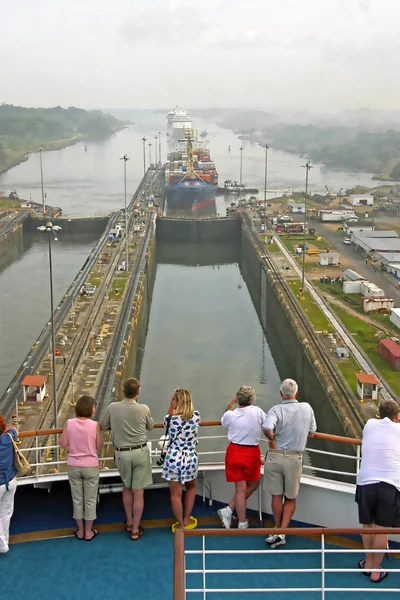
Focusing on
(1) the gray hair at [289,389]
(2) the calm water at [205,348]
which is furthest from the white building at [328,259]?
(1) the gray hair at [289,389]

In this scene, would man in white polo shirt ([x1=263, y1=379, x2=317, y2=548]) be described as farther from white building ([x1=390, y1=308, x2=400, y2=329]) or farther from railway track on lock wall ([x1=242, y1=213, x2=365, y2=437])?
white building ([x1=390, y1=308, x2=400, y2=329])

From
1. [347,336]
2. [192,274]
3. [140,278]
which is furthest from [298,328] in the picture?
[192,274]

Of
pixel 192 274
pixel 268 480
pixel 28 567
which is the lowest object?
pixel 192 274

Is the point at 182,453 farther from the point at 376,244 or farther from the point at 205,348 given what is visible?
the point at 376,244

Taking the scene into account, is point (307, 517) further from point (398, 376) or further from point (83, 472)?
point (398, 376)

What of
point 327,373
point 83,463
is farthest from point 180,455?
point 327,373

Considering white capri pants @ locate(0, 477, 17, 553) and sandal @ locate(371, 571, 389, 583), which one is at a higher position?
white capri pants @ locate(0, 477, 17, 553)

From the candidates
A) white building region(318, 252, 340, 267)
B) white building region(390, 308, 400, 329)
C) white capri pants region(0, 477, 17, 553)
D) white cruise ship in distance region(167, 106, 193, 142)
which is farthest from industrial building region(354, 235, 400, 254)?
white cruise ship in distance region(167, 106, 193, 142)
